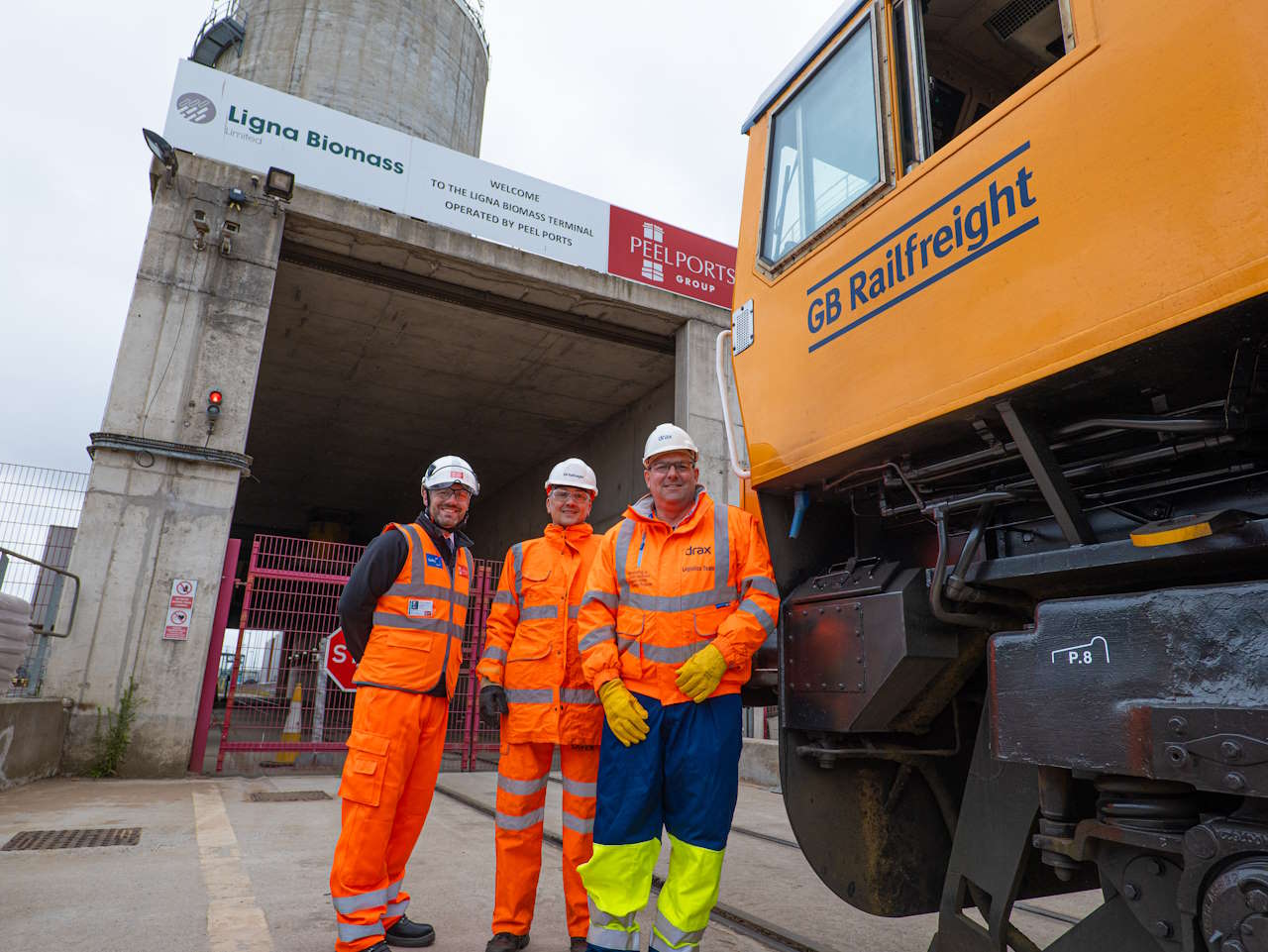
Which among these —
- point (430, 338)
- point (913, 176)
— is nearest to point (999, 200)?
point (913, 176)

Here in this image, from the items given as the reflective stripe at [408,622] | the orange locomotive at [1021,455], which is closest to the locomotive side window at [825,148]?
the orange locomotive at [1021,455]

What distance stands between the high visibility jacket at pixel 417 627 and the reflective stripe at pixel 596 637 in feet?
2.29

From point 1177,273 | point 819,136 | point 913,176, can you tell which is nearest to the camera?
point 1177,273

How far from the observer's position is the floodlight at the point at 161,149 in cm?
775

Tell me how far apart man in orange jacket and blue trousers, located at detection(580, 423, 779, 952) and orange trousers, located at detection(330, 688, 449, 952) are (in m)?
0.80

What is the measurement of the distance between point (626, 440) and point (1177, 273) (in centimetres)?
1242

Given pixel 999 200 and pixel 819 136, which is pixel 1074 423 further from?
pixel 819 136

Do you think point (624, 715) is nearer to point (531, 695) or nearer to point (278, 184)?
point (531, 695)

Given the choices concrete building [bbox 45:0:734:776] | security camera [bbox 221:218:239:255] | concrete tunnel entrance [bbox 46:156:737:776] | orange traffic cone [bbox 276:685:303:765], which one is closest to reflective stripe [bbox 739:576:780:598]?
concrete tunnel entrance [bbox 46:156:737:776]

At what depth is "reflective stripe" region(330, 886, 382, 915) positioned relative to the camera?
2762mm

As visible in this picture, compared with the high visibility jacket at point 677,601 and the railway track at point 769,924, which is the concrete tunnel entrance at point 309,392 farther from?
the railway track at point 769,924

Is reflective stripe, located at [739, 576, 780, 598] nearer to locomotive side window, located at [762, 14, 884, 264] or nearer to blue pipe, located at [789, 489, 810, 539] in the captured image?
blue pipe, located at [789, 489, 810, 539]

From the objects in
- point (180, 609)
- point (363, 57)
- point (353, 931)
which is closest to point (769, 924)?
point (353, 931)

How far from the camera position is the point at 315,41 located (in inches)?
579
